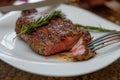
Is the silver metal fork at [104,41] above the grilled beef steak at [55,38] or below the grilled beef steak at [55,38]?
below

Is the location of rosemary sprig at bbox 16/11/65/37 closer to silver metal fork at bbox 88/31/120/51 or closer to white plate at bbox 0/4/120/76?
white plate at bbox 0/4/120/76

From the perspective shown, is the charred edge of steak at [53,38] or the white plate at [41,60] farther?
the charred edge of steak at [53,38]

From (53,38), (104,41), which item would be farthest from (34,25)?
(104,41)

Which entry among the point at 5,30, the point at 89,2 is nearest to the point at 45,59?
the point at 5,30

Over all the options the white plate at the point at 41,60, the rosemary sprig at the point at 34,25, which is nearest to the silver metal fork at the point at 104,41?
the white plate at the point at 41,60

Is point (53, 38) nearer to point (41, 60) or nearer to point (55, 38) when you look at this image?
point (55, 38)

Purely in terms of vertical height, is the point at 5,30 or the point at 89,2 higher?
the point at 5,30

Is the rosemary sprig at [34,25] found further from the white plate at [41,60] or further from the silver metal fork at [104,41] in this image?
the silver metal fork at [104,41]

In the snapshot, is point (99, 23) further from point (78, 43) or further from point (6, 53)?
point (6, 53)
